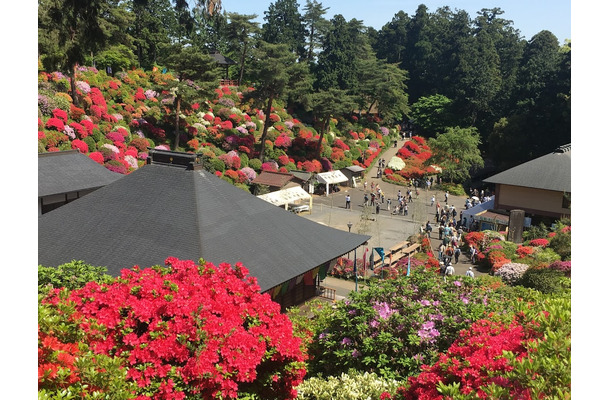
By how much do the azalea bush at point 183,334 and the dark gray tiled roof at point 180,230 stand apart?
5.90 m

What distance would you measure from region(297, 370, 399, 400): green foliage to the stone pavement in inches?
515

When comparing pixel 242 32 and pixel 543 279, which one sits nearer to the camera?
pixel 543 279

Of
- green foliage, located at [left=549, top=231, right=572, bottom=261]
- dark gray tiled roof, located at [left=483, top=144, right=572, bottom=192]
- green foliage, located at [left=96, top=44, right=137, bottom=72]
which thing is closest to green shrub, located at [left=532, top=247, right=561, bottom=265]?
green foliage, located at [left=549, top=231, right=572, bottom=261]

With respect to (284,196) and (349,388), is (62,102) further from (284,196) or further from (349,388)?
(349,388)

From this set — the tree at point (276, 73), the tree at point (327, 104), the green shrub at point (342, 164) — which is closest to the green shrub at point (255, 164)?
the tree at point (276, 73)

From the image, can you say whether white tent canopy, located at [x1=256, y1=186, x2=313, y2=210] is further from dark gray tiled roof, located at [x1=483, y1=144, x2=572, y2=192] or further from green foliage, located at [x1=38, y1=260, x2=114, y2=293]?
green foliage, located at [x1=38, y1=260, x2=114, y2=293]

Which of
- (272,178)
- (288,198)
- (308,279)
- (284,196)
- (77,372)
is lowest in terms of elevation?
(308,279)

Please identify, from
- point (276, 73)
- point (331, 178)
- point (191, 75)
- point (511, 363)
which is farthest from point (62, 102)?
point (511, 363)

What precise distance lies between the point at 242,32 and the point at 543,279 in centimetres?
4932

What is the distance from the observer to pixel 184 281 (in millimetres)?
7629

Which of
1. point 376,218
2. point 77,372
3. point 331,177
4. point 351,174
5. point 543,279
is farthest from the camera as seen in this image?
point 351,174

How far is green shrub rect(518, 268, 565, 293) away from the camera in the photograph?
1717 cm

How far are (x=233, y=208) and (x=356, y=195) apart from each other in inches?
1119

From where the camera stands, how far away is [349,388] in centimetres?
796
